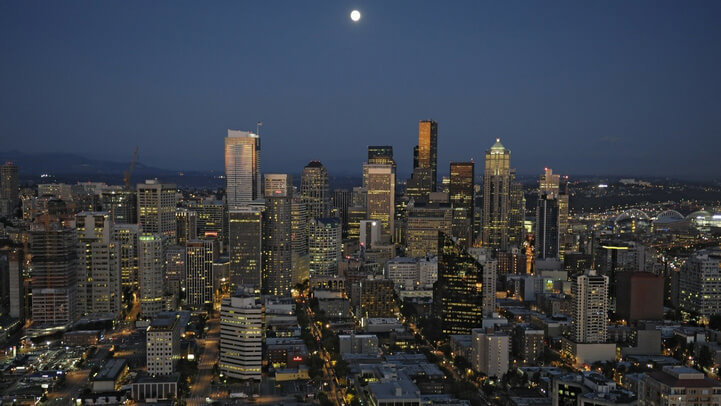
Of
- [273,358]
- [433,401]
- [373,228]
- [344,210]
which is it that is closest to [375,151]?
[344,210]

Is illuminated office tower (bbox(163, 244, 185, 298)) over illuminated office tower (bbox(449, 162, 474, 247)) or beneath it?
beneath

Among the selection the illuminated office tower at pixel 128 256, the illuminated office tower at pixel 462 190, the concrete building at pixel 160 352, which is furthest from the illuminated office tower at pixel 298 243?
the concrete building at pixel 160 352

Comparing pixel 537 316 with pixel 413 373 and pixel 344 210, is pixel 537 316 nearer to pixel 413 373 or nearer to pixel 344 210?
pixel 413 373

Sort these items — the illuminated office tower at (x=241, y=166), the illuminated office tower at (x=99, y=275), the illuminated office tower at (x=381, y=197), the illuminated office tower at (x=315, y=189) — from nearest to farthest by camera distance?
the illuminated office tower at (x=99, y=275), the illuminated office tower at (x=315, y=189), the illuminated office tower at (x=381, y=197), the illuminated office tower at (x=241, y=166)

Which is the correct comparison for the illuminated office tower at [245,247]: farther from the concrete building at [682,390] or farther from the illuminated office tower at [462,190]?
the concrete building at [682,390]

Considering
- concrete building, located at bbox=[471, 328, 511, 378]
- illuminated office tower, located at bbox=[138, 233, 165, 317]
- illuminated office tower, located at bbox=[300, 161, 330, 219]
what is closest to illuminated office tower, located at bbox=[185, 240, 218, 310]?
illuminated office tower, located at bbox=[138, 233, 165, 317]

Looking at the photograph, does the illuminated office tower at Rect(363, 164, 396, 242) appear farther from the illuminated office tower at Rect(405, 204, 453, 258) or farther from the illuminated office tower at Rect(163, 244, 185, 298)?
the illuminated office tower at Rect(163, 244, 185, 298)
